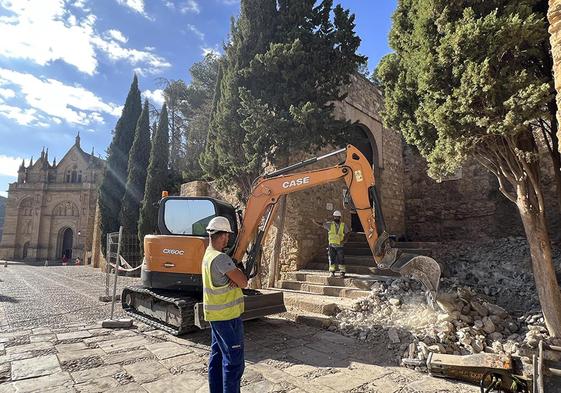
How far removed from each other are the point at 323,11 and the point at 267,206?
6341 mm

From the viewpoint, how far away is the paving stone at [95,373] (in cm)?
369

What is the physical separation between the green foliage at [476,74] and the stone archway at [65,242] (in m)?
43.8

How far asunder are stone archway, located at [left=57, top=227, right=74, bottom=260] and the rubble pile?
42.4 meters

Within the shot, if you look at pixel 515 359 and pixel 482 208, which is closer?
pixel 515 359

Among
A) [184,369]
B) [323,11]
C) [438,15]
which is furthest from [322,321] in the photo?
[323,11]

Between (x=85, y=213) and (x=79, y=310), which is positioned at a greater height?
(x=85, y=213)

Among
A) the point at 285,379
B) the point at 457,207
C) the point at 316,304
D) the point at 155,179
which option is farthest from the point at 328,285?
the point at 155,179

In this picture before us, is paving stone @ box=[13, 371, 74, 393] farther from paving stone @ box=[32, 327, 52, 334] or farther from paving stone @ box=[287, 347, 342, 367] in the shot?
paving stone @ box=[287, 347, 342, 367]

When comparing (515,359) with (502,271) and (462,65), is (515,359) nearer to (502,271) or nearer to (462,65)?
(462,65)

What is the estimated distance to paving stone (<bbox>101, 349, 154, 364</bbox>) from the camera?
4227 millimetres

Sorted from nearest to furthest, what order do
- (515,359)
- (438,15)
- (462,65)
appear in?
(515,359) → (462,65) → (438,15)

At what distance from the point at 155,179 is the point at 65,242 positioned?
3083cm

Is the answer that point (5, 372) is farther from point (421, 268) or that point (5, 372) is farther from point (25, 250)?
point (25, 250)

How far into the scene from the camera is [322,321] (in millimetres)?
5719
